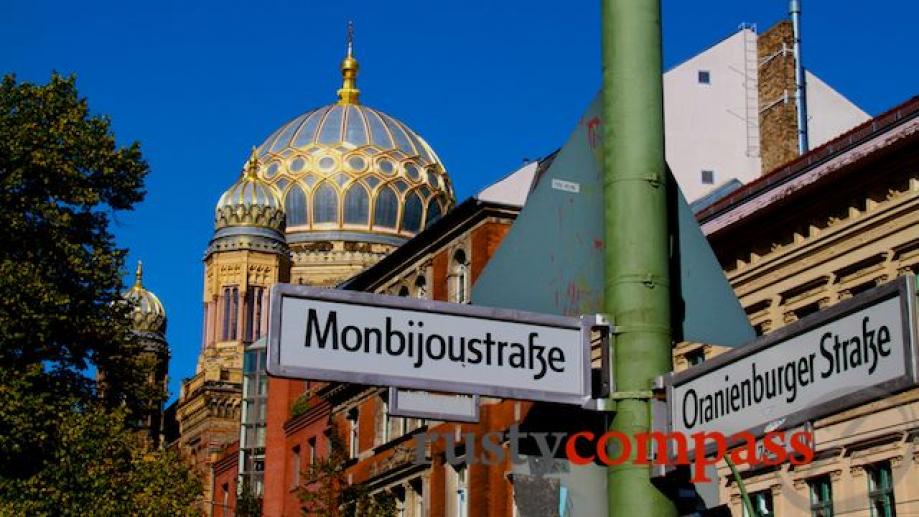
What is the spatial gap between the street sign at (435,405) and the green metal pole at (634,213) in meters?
0.52

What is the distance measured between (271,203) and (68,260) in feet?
190

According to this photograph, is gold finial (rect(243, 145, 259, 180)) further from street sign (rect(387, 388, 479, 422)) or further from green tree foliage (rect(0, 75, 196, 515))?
street sign (rect(387, 388, 479, 422))

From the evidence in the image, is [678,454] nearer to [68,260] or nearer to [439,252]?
A: [68,260]

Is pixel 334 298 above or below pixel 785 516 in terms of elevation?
below

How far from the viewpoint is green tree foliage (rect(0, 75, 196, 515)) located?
33.1 metres

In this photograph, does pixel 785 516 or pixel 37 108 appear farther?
pixel 37 108

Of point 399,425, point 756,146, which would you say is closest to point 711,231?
point 756,146

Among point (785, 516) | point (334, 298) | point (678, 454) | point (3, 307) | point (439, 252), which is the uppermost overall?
point (439, 252)

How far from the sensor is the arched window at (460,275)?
42.7 metres

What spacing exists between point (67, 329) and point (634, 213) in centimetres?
3152

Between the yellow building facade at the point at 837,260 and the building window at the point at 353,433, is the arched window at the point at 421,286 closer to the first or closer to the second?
the building window at the point at 353,433

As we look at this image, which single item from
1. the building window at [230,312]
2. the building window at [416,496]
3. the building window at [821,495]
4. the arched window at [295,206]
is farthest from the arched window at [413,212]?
the building window at [821,495]

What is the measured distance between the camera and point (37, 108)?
122 ft

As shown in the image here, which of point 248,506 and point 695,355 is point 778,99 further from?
point 248,506
